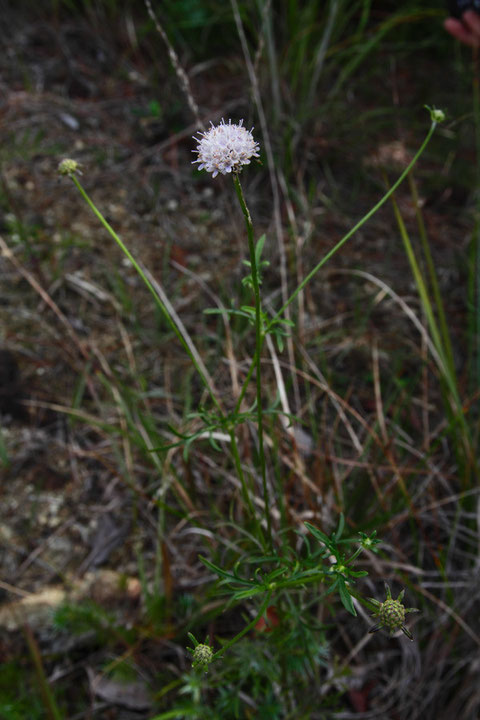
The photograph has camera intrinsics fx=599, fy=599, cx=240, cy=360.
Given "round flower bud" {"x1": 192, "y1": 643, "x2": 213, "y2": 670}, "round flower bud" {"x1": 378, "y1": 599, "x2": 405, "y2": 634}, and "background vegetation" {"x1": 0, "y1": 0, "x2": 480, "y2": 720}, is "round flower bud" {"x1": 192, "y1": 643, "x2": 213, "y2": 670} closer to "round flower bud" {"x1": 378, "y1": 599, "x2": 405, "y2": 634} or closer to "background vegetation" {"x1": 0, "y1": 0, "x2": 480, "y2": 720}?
"background vegetation" {"x1": 0, "y1": 0, "x2": 480, "y2": 720}

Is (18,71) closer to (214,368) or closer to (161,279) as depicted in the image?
(161,279)

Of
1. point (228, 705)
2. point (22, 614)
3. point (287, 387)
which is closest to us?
point (228, 705)

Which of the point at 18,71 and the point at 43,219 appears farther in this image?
the point at 18,71

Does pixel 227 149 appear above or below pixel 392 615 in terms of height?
above

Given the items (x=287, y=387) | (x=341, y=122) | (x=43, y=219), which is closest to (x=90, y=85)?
(x=43, y=219)

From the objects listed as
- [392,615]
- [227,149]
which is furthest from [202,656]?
[227,149]

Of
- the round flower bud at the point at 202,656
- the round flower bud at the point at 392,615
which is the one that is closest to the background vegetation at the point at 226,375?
the round flower bud at the point at 392,615

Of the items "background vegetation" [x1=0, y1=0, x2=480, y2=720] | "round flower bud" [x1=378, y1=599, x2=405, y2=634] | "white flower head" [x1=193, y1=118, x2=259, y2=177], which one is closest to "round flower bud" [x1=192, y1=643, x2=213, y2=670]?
"background vegetation" [x1=0, y1=0, x2=480, y2=720]

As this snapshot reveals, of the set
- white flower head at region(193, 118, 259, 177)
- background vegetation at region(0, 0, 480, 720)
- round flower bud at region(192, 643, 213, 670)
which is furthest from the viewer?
background vegetation at region(0, 0, 480, 720)

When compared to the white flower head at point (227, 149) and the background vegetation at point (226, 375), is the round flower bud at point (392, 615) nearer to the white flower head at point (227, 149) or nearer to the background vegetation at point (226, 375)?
the background vegetation at point (226, 375)

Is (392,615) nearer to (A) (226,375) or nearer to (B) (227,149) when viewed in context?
(B) (227,149)

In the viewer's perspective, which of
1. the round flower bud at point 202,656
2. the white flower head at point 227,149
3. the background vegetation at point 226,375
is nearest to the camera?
the round flower bud at point 202,656
